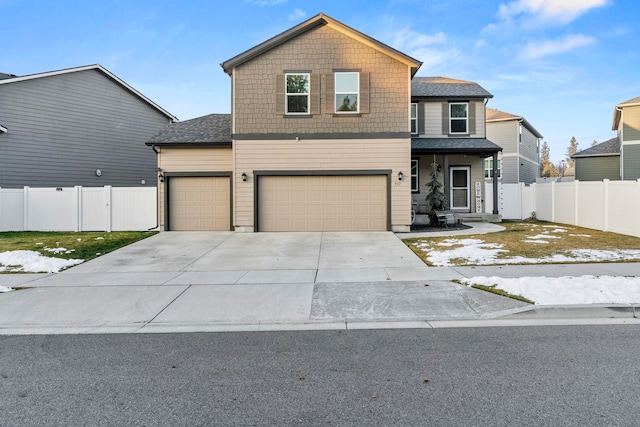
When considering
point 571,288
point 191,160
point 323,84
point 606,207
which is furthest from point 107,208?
point 606,207

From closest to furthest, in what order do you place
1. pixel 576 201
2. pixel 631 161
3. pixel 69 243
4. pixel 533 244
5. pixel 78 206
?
1. pixel 533 244
2. pixel 69 243
3. pixel 576 201
4. pixel 78 206
5. pixel 631 161

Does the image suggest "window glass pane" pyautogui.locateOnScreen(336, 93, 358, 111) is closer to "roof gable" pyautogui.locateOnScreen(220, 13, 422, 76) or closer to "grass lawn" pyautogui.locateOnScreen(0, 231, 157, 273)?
"roof gable" pyautogui.locateOnScreen(220, 13, 422, 76)

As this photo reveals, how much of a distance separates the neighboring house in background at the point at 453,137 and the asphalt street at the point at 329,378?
13.7 m

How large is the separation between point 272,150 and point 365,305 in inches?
374

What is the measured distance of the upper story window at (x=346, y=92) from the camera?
47.4 feet

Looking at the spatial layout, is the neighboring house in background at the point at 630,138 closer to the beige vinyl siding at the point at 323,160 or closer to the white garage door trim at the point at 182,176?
the beige vinyl siding at the point at 323,160

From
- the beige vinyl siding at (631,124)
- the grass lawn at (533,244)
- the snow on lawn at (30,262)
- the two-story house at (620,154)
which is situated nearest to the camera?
the snow on lawn at (30,262)

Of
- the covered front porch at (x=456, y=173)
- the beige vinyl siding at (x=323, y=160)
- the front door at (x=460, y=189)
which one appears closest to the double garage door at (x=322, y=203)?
the beige vinyl siding at (x=323, y=160)

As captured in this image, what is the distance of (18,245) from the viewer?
38.5 feet

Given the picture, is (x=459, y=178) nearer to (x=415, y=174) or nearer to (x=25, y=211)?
(x=415, y=174)

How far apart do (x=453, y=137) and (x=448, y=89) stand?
2445 millimetres

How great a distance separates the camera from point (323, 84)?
47.5 feet

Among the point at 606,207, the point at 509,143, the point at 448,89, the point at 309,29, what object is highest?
the point at 309,29

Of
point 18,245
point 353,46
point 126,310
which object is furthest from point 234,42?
point 126,310
